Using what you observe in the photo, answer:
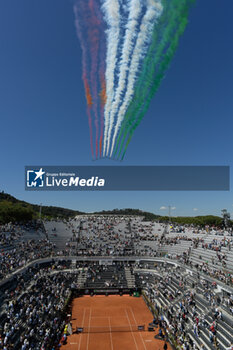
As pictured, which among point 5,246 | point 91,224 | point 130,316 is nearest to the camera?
point 130,316

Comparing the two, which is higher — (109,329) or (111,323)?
(109,329)

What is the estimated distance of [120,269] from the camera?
47.7m

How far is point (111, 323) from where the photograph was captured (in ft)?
102

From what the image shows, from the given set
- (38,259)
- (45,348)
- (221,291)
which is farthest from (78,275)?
(221,291)

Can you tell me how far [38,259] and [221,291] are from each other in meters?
30.9

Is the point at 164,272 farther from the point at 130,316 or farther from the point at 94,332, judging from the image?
the point at 94,332

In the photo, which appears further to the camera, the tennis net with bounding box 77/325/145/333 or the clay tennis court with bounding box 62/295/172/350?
the tennis net with bounding box 77/325/145/333

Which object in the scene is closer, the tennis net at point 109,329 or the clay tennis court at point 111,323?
the clay tennis court at point 111,323

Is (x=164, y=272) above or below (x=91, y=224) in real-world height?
below

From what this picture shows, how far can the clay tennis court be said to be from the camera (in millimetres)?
25375

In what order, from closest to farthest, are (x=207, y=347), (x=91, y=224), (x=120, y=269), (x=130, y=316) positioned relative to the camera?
(x=207, y=347)
(x=130, y=316)
(x=120, y=269)
(x=91, y=224)

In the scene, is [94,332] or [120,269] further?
[120,269]

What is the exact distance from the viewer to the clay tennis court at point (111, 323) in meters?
25.4

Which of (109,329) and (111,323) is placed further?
(111,323)
